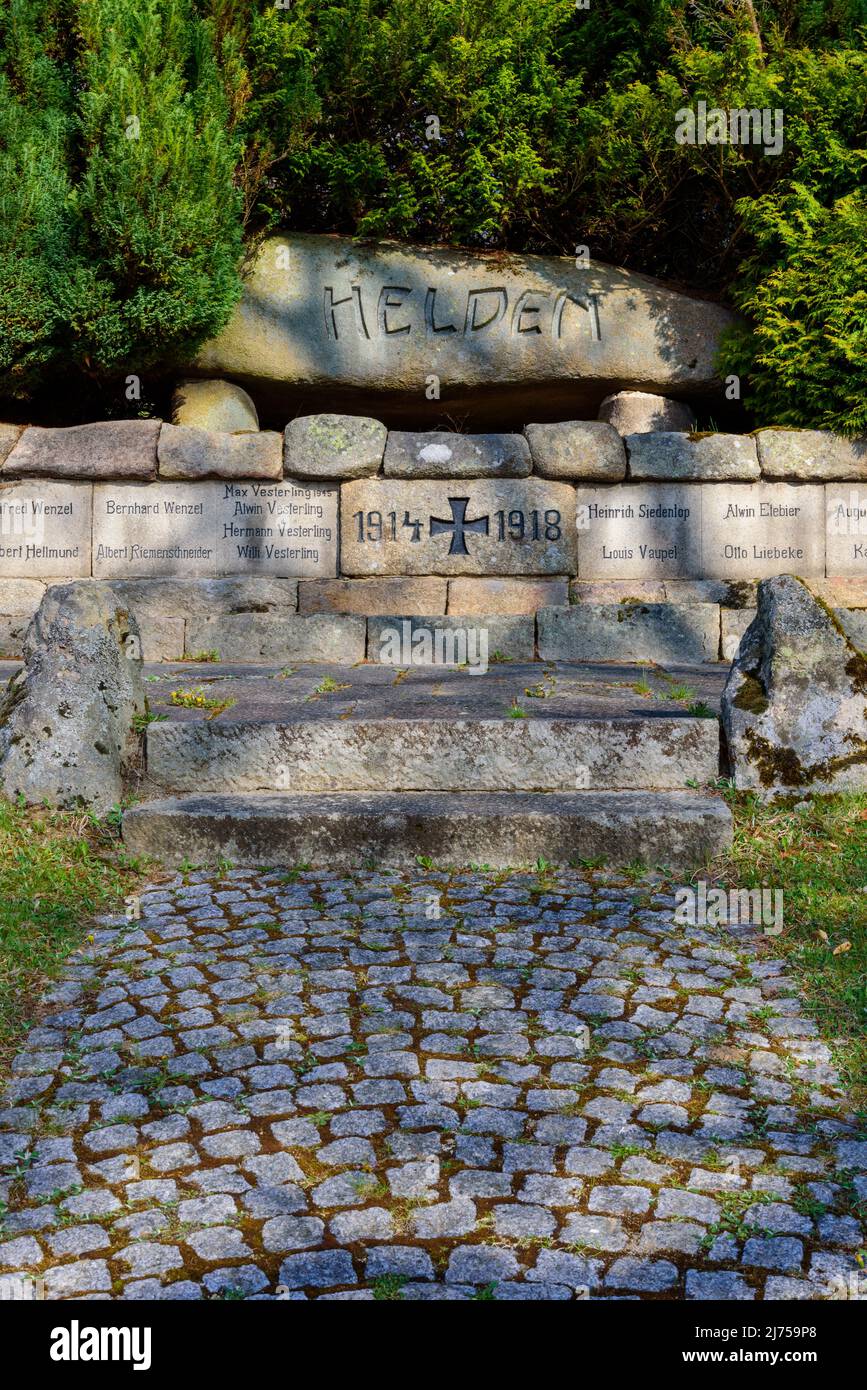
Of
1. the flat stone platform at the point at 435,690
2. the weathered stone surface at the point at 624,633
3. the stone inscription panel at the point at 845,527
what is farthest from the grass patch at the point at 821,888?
the stone inscription panel at the point at 845,527

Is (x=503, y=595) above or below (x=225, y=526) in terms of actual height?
below

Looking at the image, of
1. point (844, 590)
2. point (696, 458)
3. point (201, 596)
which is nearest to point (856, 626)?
point (844, 590)

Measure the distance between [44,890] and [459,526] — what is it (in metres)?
4.70

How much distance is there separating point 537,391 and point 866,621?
463 centimetres

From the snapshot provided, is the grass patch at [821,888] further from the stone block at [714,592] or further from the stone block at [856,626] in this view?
the stone block at [714,592]

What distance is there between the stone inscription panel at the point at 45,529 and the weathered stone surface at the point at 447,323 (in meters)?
1.80

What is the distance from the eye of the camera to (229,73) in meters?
8.94

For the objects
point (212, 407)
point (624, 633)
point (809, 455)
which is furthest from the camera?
point (212, 407)

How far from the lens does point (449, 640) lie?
24.6 ft

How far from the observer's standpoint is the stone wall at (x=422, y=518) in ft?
26.1

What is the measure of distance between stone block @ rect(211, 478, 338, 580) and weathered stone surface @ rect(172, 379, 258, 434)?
1158 mm

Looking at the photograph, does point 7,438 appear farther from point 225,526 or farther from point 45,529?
point 225,526

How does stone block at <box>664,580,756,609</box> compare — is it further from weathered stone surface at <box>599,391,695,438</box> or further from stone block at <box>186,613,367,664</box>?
stone block at <box>186,613,367,664</box>

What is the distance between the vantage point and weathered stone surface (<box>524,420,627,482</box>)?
8016 millimetres
